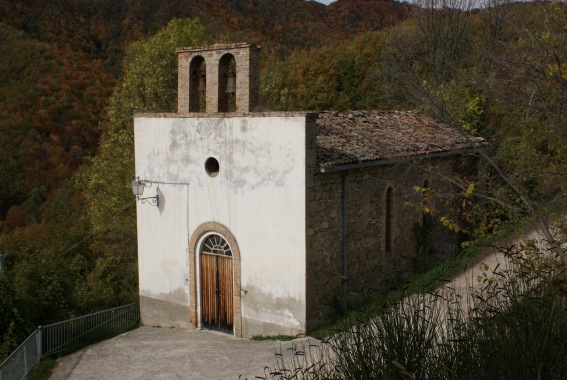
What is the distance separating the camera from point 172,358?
39.2ft

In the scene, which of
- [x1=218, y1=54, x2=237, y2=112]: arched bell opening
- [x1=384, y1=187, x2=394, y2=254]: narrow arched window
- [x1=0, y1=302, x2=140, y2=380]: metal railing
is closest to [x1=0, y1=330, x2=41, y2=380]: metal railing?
[x1=0, y1=302, x2=140, y2=380]: metal railing

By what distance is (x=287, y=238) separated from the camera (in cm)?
1216

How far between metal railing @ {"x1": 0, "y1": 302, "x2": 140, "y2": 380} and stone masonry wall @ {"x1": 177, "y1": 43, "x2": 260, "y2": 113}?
5406 mm

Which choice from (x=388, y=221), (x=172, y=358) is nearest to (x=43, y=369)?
(x=172, y=358)

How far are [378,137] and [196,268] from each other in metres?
5.42

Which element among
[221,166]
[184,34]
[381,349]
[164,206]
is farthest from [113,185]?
[381,349]

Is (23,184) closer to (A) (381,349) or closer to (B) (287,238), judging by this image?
(B) (287,238)

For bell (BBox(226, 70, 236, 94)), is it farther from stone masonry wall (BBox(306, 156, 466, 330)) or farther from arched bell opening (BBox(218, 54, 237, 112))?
Result: stone masonry wall (BBox(306, 156, 466, 330))

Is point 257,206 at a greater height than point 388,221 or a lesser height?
greater

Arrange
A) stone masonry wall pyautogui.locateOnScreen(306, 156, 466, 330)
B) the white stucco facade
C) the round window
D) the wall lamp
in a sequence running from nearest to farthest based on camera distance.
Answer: the white stucco facade, stone masonry wall pyautogui.locateOnScreen(306, 156, 466, 330), the round window, the wall lamp

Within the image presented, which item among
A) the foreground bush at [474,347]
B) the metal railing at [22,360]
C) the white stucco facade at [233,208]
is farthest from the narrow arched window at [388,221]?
the foreground bush at [474,347]

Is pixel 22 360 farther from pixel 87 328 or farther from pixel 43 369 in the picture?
pixel 87 328

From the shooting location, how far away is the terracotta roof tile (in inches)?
502

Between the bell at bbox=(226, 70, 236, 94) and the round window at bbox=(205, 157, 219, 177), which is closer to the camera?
the round window at bbox=(205, 157, 219, 177)
